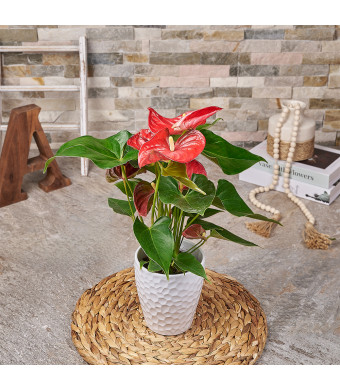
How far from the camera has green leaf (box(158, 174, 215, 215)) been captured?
5.01 ft

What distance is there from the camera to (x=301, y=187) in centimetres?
283

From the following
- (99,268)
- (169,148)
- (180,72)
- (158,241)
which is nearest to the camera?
(169,148)

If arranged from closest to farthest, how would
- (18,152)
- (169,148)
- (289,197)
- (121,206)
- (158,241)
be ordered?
(169,148) → (158,241) → (121,206) → (18,152) → (289,197)

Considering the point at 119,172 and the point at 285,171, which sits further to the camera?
the point at 285,171

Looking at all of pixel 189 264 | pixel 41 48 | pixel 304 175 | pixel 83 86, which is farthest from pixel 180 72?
pixel 189 264

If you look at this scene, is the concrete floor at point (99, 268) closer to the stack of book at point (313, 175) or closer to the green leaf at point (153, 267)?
the stack of book at point (313, 175)

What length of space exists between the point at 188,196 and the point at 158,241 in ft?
0.46

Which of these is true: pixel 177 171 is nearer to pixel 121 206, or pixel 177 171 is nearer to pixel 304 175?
pixel 121 206

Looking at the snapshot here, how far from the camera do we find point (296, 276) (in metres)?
2.31

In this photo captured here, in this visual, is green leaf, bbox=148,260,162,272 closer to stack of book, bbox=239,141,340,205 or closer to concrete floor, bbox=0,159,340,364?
concrete floor, bbox=0,159,340,364

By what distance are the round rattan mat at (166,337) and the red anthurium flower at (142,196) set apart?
19.1 inches

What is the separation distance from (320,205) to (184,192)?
4.25 feet

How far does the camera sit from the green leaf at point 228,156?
5.18 ft

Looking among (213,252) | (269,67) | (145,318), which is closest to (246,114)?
(269,67)
